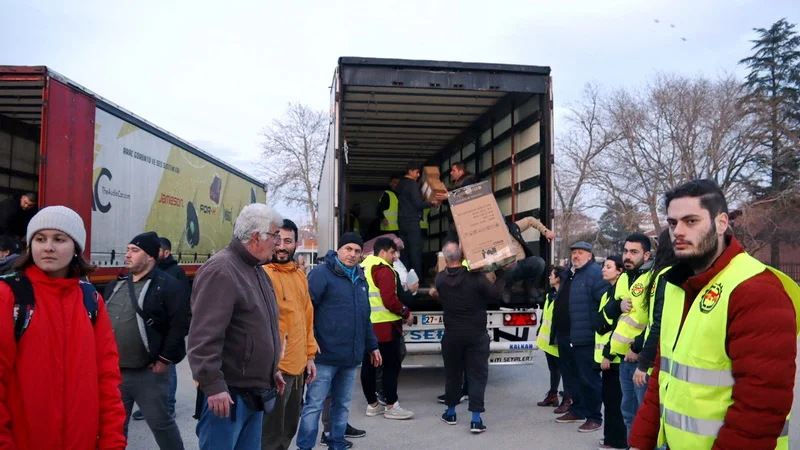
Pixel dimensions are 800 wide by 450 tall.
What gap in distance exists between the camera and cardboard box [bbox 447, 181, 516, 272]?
6.25m

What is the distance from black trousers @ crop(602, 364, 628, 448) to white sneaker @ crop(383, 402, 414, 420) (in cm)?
194

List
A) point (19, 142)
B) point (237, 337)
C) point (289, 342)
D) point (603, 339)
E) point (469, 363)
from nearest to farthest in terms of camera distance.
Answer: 1. point (237, 337)
2. point (289, 342)
3. point (603, 339)
4. point (469, 363)
5. point (19, 142)

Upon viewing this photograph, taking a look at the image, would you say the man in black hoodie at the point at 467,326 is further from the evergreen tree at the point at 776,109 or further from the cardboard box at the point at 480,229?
the evergreen tree at the point at 776,109

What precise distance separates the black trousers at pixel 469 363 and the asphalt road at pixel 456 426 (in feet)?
1.10

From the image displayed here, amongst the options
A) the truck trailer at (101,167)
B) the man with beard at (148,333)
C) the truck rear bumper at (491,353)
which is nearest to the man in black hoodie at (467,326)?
the truck rear bumper at (491,353)

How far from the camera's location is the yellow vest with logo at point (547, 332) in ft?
22.2

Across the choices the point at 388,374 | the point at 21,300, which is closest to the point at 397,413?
the point at 388,374

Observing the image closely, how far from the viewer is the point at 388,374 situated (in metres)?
6.55

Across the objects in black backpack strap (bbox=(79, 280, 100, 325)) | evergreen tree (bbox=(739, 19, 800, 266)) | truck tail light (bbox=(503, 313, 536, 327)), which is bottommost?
truck tail light (bbox=(503, 313, 536, 327))

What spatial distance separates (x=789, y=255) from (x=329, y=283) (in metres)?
36.6

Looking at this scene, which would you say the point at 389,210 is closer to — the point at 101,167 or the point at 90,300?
the point at 101,167

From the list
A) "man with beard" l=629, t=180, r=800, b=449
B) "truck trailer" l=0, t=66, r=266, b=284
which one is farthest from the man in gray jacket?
"truck trailer" l=0, t=66, r=266, b=284

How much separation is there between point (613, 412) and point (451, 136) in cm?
642

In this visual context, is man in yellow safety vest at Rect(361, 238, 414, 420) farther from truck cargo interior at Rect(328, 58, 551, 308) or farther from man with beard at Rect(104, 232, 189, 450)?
man with beard at Rect(104, 232, 189, 450)
